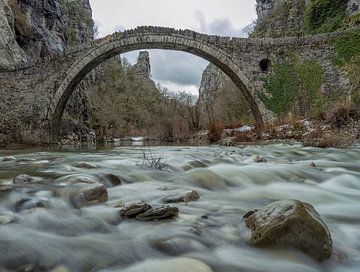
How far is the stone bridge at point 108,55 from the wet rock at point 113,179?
39.9 feet

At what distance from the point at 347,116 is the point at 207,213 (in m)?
7.94

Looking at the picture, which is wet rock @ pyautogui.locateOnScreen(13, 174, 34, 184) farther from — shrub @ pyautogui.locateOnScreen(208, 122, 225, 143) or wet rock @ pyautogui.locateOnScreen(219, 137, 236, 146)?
shrub @ pyautogui.locateOnScreen(208, 122, 225, 143)

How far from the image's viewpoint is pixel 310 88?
49.4 ft

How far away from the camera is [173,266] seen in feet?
5.71

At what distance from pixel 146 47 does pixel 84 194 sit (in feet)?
47.7

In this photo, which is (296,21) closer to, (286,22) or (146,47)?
(286,22)

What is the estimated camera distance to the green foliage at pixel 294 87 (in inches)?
590

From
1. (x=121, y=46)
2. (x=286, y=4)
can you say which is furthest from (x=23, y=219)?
(x=286, y=4)

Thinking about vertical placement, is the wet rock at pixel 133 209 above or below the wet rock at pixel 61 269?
above

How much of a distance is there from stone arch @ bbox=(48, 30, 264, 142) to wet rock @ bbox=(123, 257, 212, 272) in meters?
14.0

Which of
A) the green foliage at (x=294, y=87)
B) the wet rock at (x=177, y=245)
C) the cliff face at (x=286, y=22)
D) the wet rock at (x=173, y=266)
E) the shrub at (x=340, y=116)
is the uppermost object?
the cliff face at (x=286, y=22)

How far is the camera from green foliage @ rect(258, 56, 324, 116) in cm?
1498

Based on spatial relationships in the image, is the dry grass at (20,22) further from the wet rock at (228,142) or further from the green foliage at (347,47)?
the green foliage at (347,47)

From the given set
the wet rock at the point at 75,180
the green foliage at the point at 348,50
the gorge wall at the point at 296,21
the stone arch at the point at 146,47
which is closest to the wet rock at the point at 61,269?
the wet rock at the point at 75,180
